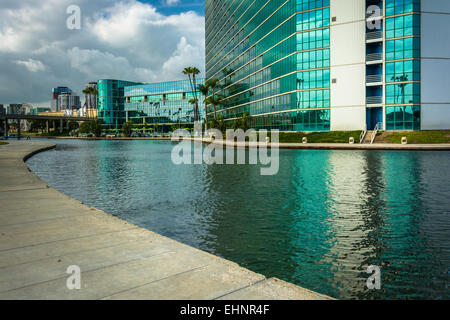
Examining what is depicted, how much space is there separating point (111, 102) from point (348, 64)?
427 ft

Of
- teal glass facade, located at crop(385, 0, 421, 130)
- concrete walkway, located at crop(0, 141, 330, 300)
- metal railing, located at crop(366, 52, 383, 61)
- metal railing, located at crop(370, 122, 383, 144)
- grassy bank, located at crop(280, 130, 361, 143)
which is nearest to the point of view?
concrete walkway, located at crop(0, 141, 330, 300)

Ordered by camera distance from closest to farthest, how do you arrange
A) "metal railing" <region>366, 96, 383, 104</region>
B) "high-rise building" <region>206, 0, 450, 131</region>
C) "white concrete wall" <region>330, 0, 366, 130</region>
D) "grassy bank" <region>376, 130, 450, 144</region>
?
"grassy bank" <region>376, 130, 450, 144</region> → "high-rise building" <region>206, 0, 450, 131</region> → "metal railing" <region>366, 96, 383, 104</region> → "white concrete wall" <region>330, 0, 366, 130</region>

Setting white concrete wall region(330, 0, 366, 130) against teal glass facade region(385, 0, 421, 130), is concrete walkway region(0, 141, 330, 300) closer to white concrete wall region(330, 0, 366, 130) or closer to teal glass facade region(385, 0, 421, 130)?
teal glass facade region(385, 0, 421, 130)

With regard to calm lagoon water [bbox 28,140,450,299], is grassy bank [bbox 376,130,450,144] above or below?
above

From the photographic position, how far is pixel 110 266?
205 inches

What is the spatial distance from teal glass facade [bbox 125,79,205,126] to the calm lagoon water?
13651cm

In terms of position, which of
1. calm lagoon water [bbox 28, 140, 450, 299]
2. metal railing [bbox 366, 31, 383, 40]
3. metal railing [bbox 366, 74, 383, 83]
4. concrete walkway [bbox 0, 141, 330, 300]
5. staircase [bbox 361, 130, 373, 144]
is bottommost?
calm lagoon water [bbox 28, 140, 450, 299]

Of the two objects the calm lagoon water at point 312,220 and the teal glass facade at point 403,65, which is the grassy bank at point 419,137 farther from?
the calm lagoon water at point 312,220

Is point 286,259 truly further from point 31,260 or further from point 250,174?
point 250,174

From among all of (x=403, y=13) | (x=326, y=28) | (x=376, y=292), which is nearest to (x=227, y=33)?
(x=326, y=28)

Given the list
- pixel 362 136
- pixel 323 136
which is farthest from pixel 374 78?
pixel 323 136

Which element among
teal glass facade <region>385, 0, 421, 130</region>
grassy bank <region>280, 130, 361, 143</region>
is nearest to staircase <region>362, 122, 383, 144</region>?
grassy bank <region>280, 130, 361, 143</region>

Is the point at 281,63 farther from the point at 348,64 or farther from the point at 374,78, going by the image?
the point at 374,78

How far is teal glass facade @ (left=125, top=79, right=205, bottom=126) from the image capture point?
15412 cm
